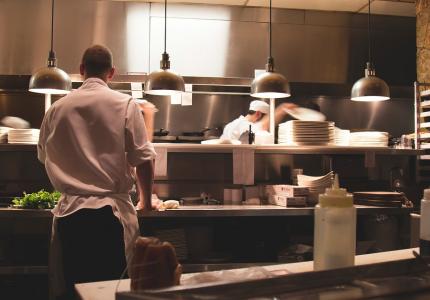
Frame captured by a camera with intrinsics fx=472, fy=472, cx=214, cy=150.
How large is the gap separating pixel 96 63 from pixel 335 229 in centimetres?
163

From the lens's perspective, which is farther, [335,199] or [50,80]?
[50,80]

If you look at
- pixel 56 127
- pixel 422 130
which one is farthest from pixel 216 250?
pixel 422 130

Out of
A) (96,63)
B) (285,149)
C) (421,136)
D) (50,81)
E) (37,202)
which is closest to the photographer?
(96,63)

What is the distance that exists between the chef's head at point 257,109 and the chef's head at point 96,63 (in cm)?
369

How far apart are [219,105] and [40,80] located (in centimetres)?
328

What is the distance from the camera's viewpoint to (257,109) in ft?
19.6

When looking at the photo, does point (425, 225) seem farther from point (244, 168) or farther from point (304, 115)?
point (304, 115)

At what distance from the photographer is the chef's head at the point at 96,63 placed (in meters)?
2.42

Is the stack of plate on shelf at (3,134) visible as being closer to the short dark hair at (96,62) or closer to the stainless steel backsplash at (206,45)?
the stainless steel backsplash at (206,45)

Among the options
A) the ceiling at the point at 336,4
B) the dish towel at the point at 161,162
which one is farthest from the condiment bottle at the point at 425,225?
the ceiling at the point at 336,4

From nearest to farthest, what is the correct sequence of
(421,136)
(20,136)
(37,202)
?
(37,202) → (20,136) → (421,136)

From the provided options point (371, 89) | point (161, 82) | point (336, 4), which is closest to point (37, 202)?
point (161, 82)

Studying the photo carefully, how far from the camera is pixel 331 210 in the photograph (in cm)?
125

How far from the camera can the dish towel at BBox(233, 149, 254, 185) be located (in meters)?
4.07
